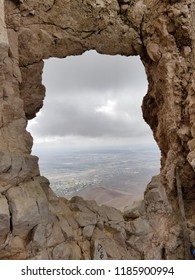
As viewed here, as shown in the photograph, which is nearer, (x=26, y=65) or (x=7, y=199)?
(x=7, y=199)

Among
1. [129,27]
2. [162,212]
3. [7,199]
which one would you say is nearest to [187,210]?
[162,212]

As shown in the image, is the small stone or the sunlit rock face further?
the small stone

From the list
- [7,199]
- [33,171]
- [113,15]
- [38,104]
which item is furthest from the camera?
[38,104]

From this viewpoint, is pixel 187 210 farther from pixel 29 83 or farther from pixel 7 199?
pixel 29 83

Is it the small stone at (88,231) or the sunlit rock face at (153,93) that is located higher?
the sunlit rock face at (153,93)

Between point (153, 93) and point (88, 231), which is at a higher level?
point (153, 93)

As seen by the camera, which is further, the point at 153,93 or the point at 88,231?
the point at 153,93

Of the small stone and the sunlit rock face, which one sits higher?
the sunlit rock face
